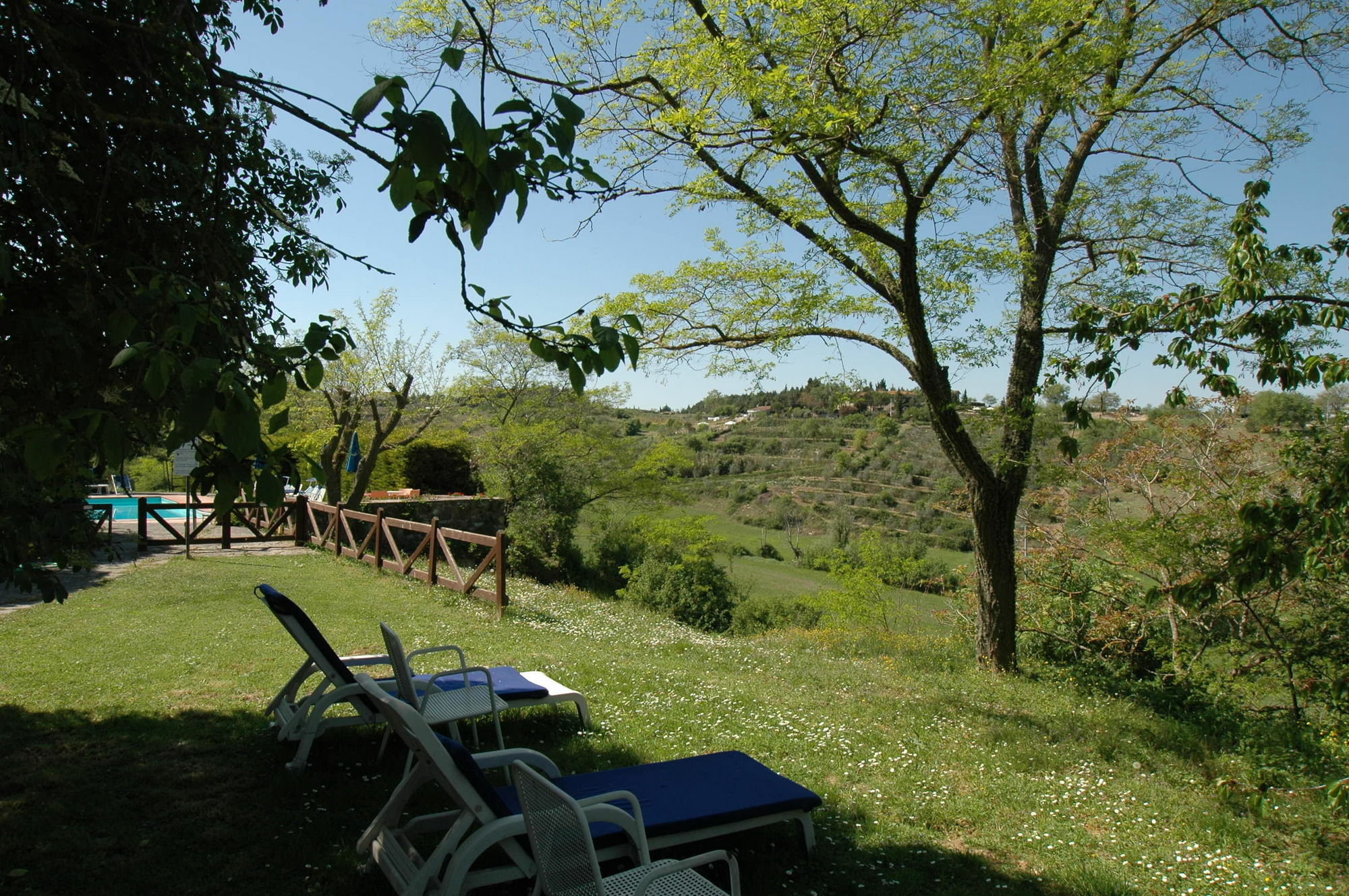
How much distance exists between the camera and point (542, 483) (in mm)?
18734

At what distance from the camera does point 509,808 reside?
321cm

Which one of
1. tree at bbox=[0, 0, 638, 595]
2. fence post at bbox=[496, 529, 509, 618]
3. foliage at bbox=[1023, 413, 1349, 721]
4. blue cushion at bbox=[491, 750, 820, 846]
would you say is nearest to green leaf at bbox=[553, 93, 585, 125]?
tree at bbox=[0, 0, 638, 595]

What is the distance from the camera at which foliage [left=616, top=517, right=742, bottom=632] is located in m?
18.8

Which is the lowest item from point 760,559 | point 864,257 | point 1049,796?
point 760,559

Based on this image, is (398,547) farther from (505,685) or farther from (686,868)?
(686,868)

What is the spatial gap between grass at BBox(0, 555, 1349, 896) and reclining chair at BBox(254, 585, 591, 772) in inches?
6.5

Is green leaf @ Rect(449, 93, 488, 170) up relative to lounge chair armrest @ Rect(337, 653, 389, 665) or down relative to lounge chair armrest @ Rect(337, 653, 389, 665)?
up

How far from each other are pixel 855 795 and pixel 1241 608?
5.98m

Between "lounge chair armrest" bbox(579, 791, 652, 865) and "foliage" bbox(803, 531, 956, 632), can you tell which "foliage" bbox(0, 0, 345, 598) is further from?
"foliage" bbox(803, 531, 956, 632)

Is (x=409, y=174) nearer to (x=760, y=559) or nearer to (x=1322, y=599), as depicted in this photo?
(x=1322, y=599)

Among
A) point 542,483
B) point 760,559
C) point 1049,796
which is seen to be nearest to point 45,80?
point 1049,796

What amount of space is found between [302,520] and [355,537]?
1145mm

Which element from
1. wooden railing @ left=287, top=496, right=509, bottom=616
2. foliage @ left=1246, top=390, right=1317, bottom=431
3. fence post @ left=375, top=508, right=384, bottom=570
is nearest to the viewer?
foliage @ left=1246, top=390, right=1317, bottom=431

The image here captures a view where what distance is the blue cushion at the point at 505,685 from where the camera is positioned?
16.3 ft
